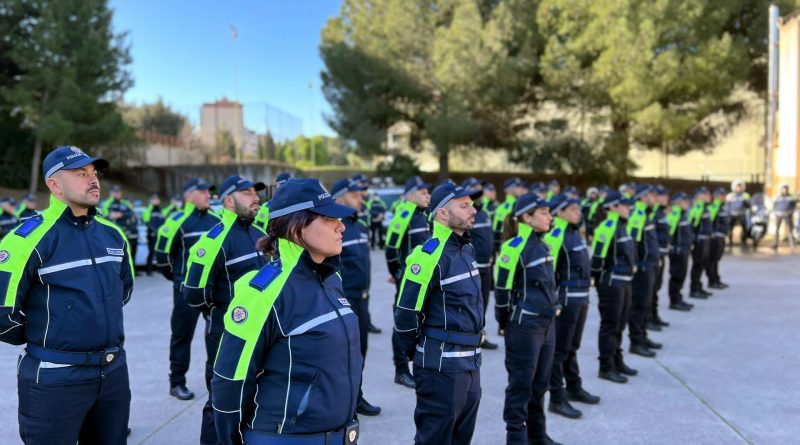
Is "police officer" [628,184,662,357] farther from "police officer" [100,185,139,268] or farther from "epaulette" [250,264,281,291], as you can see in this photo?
"police officer" [100,185,139,268]

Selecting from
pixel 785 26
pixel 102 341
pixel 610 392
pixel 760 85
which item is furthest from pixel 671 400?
pixel 760 85

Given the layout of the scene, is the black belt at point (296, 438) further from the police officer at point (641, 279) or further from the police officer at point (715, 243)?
the police officer at point (715, 243)

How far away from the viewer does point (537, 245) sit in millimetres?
4684

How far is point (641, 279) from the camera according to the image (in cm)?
712

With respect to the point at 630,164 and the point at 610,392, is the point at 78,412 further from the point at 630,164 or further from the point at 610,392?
the point at 630,164

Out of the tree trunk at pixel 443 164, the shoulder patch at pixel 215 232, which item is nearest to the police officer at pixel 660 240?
the shoulder patch at pixel 215 232

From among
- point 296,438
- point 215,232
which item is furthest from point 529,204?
point 296,438

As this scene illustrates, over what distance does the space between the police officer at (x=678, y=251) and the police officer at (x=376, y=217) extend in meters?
9.90

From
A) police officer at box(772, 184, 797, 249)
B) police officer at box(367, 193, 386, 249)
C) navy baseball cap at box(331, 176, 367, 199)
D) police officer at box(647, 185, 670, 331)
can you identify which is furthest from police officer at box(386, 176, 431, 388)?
police officer at box(772, 184, 797, 249)

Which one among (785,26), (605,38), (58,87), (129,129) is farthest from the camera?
(129,129)

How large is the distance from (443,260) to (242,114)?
2933 cm

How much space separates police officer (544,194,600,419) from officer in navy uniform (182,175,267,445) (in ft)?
8.51

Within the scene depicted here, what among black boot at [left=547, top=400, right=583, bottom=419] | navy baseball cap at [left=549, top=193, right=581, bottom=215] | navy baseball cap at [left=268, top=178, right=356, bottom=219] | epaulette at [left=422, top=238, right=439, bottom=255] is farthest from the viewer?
navy baseball cap at [left=549, top=193, right=581, bottom=215]

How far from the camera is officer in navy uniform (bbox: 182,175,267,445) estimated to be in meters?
4.54
